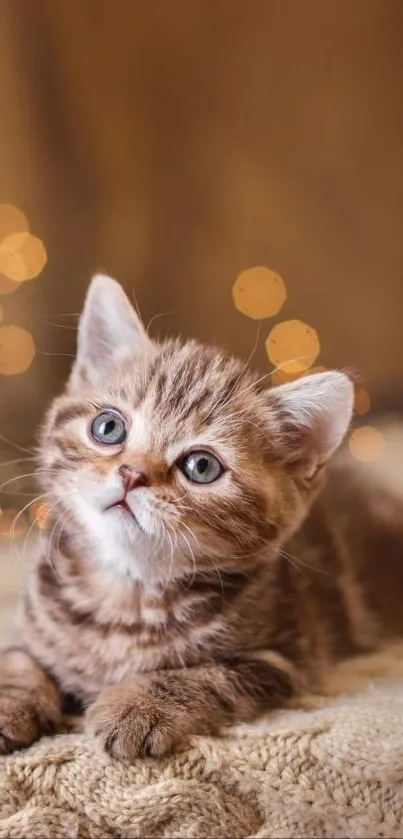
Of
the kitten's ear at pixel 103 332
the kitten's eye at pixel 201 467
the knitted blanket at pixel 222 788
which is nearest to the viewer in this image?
the knitted blanket at pixel 222 788

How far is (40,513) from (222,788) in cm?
41

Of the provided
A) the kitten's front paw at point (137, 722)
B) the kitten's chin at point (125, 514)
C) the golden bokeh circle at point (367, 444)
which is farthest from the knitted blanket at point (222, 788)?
the golden bokeh circle at point (367, 444)

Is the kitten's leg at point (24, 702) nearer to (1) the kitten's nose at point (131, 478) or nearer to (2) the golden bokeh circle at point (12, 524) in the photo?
(2) the golden bokeh circle at point (12, 524)

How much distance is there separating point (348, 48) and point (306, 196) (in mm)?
207

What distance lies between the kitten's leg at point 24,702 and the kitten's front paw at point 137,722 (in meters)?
0.06

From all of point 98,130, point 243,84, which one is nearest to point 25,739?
point 98,130

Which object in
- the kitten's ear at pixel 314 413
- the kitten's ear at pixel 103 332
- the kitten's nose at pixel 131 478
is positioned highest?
the kitten's ear at pixel 103 332

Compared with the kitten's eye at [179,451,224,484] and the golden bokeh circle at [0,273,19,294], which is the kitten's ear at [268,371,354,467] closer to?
the kitten's eye at [179,451,224,484]

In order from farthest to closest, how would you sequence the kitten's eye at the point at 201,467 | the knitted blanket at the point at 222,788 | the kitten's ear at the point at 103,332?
the kitten's ear at the point at 103,332 < the kitten's eye at the point at 201,467 < the knitted blanket at the point at 222,788

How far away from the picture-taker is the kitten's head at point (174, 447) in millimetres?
913

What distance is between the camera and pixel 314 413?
1.00 meters

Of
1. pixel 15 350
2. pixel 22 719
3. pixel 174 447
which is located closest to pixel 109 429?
pixel 174 447

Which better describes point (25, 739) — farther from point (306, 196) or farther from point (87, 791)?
point (306, 196)

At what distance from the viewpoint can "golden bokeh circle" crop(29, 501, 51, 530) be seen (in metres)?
1.06
